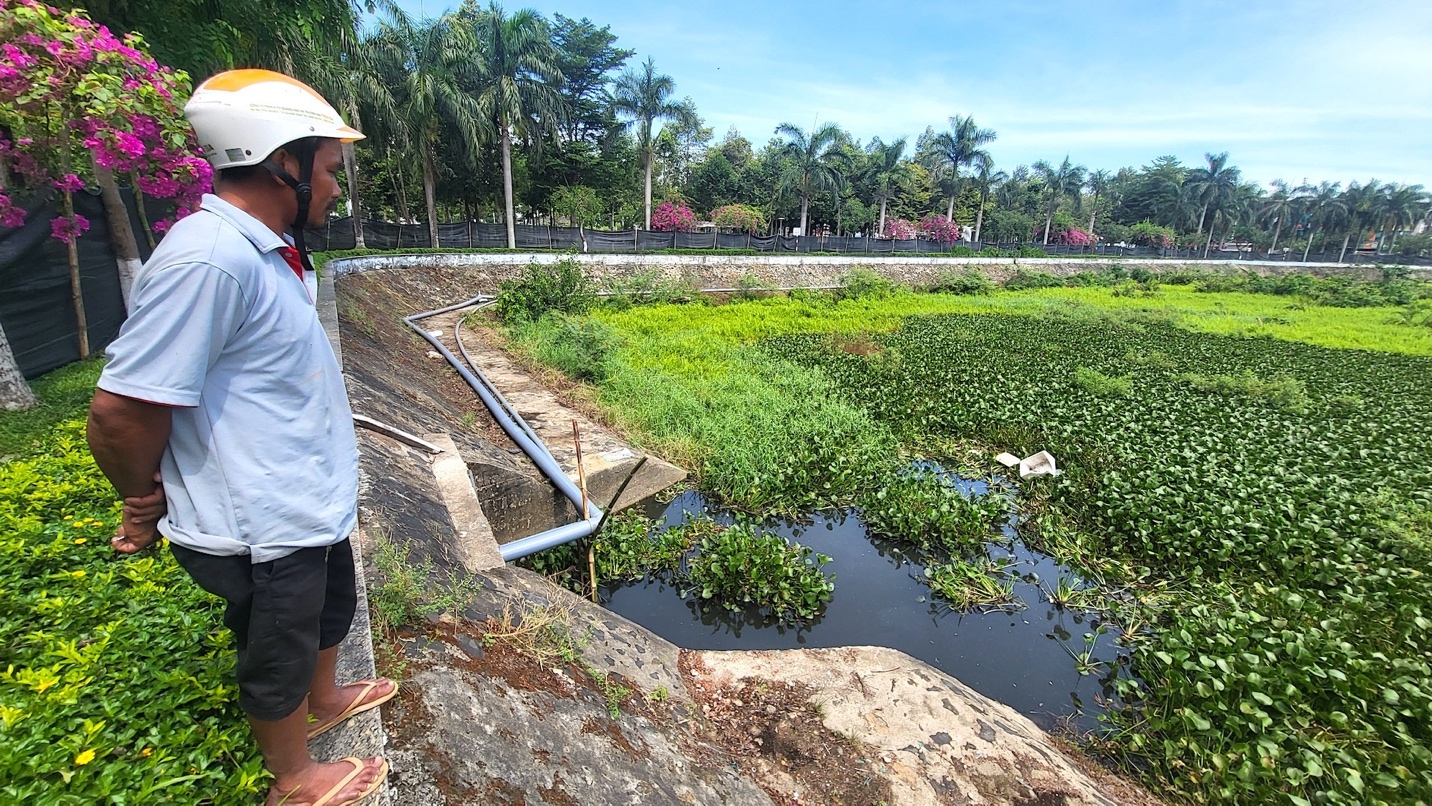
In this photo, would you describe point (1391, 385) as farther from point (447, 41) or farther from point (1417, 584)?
point (447, 41)

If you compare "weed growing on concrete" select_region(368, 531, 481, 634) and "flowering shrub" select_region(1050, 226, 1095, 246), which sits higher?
"flowering shrub" select_region(1050, 226, 1095, 246)

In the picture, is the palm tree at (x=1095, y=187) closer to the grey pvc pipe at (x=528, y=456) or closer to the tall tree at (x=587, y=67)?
the tall tree at (x=587, y=67)

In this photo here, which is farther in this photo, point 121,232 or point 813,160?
point 813,160

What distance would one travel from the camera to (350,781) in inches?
67.7

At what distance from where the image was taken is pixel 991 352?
43.4 feet

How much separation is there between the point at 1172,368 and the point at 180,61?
16.0 meters

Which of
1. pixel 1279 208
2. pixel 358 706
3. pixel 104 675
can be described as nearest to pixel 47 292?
pixel 104 675

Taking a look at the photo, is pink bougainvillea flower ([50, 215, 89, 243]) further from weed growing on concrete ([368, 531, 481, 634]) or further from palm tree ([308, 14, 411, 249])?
palm tree ([308, 14, 411, 249])

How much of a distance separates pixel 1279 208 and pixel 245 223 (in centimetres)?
9105

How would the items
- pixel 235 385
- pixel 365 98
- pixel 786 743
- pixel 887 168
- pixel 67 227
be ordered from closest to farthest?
pixel 235 385 < pixel 786 743 < pixel 67 227 < pixel 365 98 < pixel 887 168

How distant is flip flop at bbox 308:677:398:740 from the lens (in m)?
1.89

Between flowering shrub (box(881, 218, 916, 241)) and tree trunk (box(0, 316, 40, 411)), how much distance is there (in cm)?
4050

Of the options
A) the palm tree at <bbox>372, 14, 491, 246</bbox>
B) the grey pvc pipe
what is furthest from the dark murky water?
the palm tree at <bbox>372, 14, 491, 246</bbox>

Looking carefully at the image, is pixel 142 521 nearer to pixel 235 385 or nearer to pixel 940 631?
pixel 235 385
